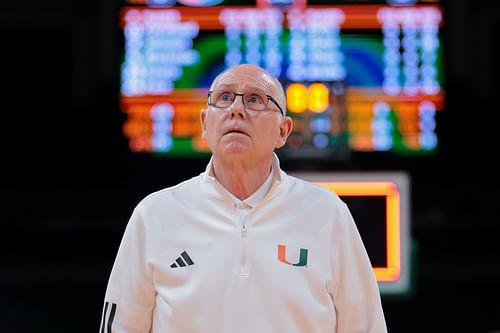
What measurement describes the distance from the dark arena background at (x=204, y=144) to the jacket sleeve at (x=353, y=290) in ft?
4.04

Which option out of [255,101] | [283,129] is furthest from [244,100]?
[283,129]

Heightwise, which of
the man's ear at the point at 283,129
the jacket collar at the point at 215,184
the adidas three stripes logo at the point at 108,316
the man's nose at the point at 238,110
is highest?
the man's nose at the point at 238,110

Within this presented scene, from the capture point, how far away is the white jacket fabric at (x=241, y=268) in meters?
1.23

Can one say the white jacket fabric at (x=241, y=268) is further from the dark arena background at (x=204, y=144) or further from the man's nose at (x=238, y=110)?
the dark arena background at (x=204, y=144)

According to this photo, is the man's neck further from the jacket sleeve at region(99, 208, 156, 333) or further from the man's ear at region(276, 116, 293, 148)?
the jacket sleeve at region(99, 208, 156, 333)

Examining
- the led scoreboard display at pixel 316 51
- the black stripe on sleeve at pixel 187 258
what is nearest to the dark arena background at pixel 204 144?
the led scoreboard display at pixel 316 51

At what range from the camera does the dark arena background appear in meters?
4.78

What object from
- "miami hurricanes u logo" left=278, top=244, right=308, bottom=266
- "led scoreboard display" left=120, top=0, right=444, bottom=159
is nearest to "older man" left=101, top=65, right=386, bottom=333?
"miami hurricanes u logo" left=278, top=244, right=308, bottom=266

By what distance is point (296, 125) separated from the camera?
3.20 meters

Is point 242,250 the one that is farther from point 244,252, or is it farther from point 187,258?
point 187,258

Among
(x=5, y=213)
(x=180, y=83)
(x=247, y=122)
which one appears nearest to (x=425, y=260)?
(x=180, y=83)

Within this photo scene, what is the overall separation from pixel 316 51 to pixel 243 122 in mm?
3964

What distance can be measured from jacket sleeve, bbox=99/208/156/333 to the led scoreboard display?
3923 millimetres

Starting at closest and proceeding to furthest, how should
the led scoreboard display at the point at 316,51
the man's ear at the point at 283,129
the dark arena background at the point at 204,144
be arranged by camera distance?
the man's ear at the point at 283,129 < the dark arena background at the point at 204,144 < the led scoreboard display at the point at 316,51
